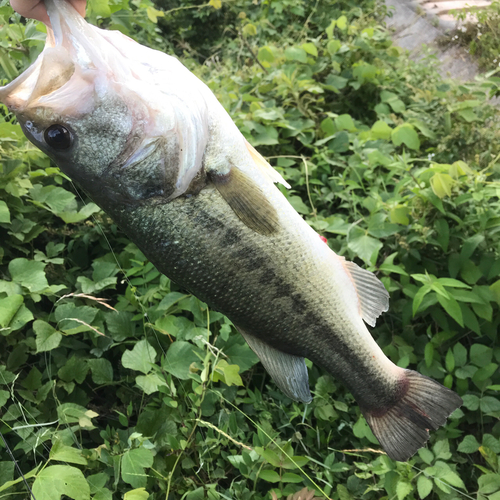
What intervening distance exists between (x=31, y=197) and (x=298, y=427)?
191 cm

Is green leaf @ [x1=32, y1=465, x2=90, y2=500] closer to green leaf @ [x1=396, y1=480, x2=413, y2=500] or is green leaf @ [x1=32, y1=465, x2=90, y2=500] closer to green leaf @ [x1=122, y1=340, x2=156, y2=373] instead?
green leaf @ [x1=122, y1=340, x2=156, y2=373]

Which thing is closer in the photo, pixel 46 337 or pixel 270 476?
pixel 270 476

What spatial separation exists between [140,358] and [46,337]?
45 cm

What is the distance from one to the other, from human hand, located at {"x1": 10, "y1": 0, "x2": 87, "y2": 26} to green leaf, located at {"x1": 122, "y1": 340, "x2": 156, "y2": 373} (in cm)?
137

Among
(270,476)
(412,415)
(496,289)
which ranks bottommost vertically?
(270,476)

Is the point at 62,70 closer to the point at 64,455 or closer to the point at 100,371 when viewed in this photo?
the point at 64,455

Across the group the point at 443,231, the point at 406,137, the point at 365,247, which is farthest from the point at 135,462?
the point at 406,137

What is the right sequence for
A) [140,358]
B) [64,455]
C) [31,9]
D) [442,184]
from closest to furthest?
[31,9] < [64,455] < [140,358] < [442,184]

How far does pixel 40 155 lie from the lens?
230 cm

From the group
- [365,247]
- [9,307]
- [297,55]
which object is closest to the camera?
[9,307]

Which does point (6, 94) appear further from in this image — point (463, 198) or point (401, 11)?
point (401, 11)

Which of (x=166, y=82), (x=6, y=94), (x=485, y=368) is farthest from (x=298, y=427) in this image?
(x=6, y=94)

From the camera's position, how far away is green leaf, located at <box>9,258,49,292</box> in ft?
6.01

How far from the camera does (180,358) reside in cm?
184
